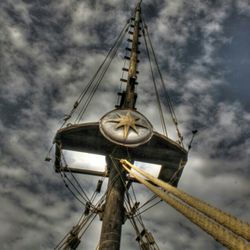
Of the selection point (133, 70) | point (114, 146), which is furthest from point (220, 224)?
point (133, 70)

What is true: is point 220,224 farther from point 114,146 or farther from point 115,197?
point 114,146

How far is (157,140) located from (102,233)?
4.44 metres

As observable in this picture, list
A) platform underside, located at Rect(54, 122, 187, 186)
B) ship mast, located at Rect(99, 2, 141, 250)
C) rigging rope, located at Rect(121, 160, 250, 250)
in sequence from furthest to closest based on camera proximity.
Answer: platform underside, located at Rect(54, 122, 187, 186) < ship mast, located at Rect(99, 2, 141, 250) < rigging rope, located at Rect(121, 160, 250, 250)

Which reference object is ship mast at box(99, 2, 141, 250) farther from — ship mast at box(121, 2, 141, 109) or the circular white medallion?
the circular white medallion

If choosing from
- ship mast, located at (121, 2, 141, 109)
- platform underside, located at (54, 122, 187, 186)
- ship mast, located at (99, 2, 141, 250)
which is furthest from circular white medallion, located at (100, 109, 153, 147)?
ship mast, located at (121, 2, 141, 109)

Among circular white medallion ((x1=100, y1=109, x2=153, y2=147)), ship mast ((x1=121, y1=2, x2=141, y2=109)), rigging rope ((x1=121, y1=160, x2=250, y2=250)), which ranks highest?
ship mast ((x1=121, y1=2, x2=141, y2=109))

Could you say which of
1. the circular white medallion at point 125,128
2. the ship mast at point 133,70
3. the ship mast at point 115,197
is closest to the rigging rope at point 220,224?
the ship mast at point 115,197

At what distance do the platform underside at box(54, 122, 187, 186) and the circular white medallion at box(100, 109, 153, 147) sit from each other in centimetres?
47

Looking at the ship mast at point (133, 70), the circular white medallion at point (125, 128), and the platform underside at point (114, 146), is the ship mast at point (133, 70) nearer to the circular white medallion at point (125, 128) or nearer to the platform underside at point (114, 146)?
the circular white medallion at point (125, 128)

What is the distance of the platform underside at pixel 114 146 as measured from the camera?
1106cm

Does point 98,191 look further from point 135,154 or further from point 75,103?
point 75,103

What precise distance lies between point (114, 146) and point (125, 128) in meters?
1.30

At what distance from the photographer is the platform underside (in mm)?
11062

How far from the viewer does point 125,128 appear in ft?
34.2
